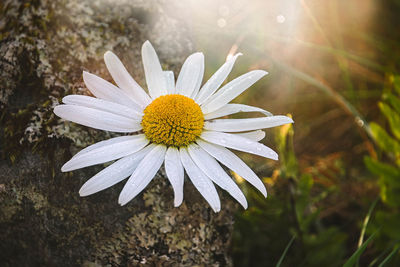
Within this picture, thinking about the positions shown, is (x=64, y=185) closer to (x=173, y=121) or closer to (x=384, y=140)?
(x=173, y=121)

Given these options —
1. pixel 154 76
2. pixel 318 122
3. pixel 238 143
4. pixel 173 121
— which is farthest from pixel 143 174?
pixel 318 122

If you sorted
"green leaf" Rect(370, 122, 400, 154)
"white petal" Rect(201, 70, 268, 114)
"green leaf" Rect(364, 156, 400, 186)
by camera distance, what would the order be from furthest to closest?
"green leaf" Rect(370, 122, 400, 154), "green leaf" Rect(364, 156, 400, 186), "white petal" Rect(201, 70, 268, 114)

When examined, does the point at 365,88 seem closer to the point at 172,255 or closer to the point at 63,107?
the point at 172,255

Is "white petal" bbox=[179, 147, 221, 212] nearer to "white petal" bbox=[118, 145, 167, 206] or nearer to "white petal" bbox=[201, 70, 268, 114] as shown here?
"white petal" bbox=[118, 145, 167, 206]

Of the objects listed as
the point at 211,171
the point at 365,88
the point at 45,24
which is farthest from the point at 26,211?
the point at 365,88

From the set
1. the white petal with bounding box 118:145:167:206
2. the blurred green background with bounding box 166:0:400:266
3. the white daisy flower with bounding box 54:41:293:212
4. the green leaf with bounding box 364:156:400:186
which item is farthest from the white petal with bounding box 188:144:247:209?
the green leaf with bounding box 364:156:400:186
